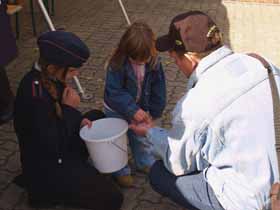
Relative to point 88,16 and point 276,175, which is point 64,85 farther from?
point 88,16

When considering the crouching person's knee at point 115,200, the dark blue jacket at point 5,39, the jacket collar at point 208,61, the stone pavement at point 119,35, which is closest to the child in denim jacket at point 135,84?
the crouching person's knee at point 115,200

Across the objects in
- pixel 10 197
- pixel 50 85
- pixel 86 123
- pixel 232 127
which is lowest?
pixel 10 197

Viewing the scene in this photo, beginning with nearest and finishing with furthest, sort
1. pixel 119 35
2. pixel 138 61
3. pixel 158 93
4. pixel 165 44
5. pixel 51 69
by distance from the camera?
pixel 165 44 < pixel 51 69 < pixel 138 61 < pixel 158 93 < pixel 119 35

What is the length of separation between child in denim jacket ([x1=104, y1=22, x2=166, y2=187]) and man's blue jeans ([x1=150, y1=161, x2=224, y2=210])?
1.46ft

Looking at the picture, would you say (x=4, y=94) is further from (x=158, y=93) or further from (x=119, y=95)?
(x=158, y=93)

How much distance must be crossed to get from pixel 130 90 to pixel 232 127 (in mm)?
1170

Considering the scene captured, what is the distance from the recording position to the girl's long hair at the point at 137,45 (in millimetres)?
3049

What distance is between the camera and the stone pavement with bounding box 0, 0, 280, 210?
345 cm

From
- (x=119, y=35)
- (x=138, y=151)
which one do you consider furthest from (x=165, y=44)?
(x=119, y=35)

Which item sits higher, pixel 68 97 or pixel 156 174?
pixel 68 97

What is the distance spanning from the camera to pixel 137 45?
3.05 m

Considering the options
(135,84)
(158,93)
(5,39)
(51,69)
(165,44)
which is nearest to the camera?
(165,44)

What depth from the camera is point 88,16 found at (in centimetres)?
743

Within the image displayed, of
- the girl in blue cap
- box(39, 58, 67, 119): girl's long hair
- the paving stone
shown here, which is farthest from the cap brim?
the paving stone
